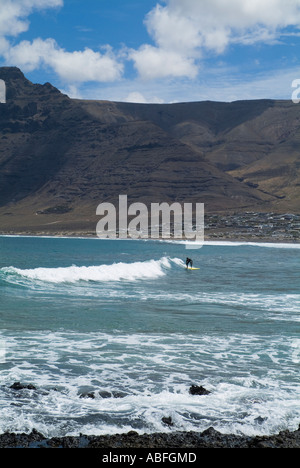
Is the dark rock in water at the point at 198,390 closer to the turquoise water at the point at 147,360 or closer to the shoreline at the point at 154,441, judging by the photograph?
the turquoise water at the point at 147,360

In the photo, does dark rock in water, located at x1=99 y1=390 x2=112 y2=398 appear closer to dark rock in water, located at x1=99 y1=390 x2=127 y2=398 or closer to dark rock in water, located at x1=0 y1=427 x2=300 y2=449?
dark rock in water, located at x1=99 y1=390 x2=127 y2=398

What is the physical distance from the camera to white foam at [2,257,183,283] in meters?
38.0

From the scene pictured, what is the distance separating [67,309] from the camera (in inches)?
952

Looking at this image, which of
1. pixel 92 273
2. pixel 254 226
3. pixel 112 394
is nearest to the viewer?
pixel 112 394

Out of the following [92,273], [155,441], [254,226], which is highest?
[155,441]

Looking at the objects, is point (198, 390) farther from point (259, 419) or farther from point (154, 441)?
point (154, 441)

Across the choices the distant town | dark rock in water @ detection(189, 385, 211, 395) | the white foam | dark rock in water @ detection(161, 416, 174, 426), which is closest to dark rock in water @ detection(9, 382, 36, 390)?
dark rock in water @ detection(161, 416, 174, 426)

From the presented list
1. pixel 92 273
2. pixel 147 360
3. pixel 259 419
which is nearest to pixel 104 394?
pixel 147 360

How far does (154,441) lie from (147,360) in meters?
5.89

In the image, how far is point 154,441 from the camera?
9.31 meters

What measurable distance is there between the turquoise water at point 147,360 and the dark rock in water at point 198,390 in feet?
0.39
